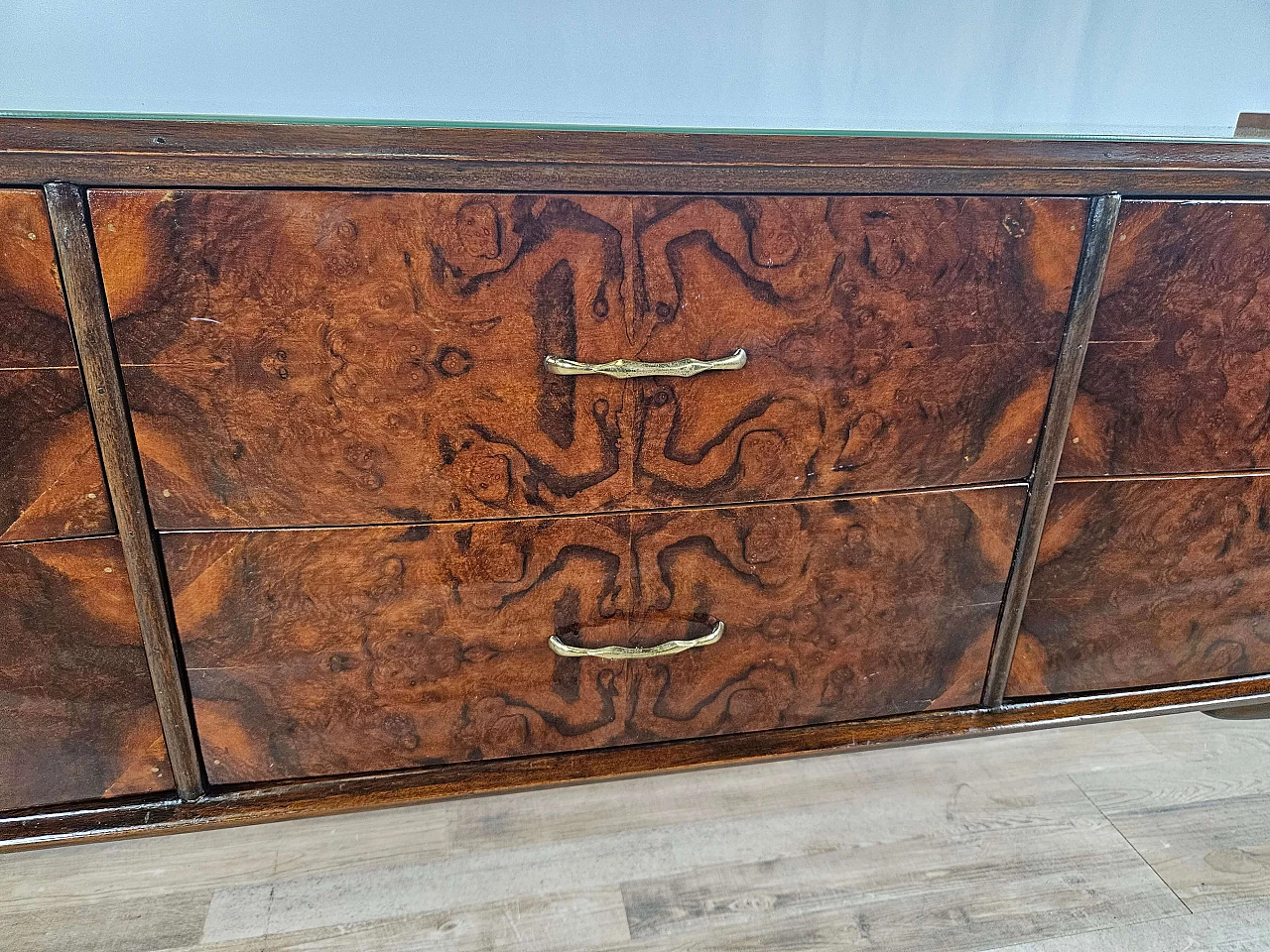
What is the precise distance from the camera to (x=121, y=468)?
587 millimetres

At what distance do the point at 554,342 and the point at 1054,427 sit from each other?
46 cm

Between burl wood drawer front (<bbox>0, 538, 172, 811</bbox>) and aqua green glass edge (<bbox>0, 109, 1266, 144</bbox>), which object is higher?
aqua green glass edge (<bbox>0, 109, 1266, 144</bbox>)

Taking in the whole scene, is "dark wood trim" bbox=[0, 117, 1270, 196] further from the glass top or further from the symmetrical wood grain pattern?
the glass top

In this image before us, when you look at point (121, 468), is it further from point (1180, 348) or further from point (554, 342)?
point (1180, 348)

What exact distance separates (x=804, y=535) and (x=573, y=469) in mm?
226

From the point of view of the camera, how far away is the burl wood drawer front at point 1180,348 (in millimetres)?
668

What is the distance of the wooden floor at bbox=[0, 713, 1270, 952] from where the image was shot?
768mm

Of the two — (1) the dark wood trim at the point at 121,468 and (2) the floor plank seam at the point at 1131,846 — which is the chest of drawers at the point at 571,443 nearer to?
(1) the dark wood trim at the point at 121,468

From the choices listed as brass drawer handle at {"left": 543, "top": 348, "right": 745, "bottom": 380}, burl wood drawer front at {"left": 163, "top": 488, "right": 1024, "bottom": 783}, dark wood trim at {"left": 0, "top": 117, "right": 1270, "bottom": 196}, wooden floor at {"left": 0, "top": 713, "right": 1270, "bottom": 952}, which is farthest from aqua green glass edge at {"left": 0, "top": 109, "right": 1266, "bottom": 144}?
wooden floor at {"left": 0, "top": 713, "right": 1270, "bottom": 952}

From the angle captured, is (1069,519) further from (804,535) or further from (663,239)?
(663,239)

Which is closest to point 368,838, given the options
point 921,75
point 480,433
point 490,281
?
point 480,433

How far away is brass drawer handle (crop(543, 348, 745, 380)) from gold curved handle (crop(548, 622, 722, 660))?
0.25 meters

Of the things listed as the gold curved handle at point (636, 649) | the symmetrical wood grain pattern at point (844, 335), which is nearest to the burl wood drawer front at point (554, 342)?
the symmetrical wood grain pattern at point (844, 335)

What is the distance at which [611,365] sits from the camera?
24.0 inches
